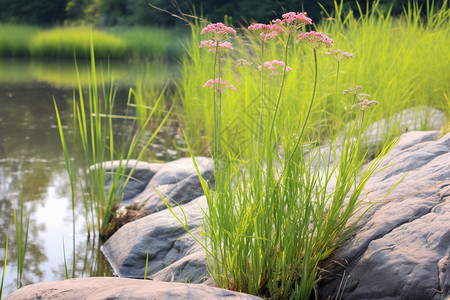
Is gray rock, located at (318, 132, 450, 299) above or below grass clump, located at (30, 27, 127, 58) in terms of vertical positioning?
above

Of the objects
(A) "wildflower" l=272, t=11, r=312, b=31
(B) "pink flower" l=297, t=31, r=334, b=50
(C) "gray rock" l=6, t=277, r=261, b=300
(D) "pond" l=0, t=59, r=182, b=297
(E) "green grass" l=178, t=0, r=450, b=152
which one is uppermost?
(A) "wildflower" l=272, t=11, r=312, b=31

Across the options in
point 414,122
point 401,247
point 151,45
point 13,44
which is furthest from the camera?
point 151,45

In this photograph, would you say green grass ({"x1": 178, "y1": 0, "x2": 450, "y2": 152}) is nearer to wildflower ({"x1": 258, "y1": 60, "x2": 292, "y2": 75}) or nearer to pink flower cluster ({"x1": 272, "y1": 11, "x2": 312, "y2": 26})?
wildflower ({"x1": 258, "y1": 60, "x2": 292, "y2": 75})

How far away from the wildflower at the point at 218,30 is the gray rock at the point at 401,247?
0.73 meters

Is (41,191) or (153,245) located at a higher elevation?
(153,245)

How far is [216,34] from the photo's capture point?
4.82 feet

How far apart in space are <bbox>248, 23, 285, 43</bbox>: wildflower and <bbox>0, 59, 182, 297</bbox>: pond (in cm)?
103

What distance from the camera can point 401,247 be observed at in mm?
1591

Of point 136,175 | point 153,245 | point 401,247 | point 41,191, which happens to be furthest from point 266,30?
point 41,191

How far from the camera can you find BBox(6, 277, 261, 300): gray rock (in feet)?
4.34

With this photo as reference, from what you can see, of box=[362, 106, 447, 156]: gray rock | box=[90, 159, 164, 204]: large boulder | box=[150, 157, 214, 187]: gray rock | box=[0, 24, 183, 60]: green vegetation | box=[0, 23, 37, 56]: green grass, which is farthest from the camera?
box=[0, 24, 183, 60]: green vegetation

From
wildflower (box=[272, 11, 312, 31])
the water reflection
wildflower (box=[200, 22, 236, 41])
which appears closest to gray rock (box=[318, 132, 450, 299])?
wildflower (box=[272, 11, 312, 31])

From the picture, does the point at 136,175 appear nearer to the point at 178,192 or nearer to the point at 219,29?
the point at 178,192

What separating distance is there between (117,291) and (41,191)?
2.24 meters
